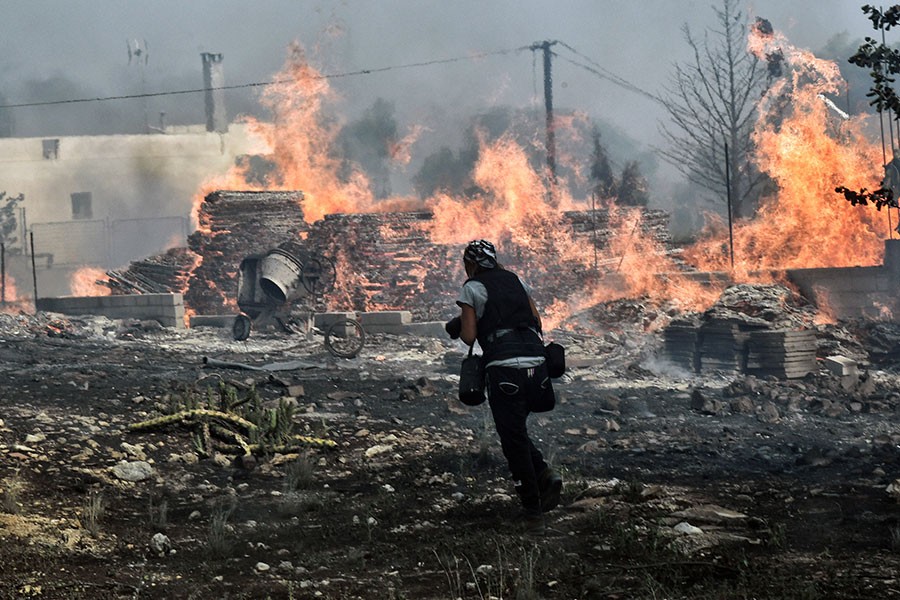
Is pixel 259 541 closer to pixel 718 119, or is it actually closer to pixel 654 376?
pixel 654 376

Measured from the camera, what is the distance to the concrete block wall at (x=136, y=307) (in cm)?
2283

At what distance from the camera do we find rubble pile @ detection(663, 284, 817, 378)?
14.1 metres

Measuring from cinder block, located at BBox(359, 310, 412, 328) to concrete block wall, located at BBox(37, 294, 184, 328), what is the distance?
16.3 feet

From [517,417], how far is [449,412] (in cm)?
479

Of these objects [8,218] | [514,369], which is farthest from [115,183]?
[514,369]

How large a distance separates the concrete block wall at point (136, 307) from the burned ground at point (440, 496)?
939cm

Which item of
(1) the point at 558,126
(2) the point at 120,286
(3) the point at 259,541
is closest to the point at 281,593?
(3) the point at 259,541

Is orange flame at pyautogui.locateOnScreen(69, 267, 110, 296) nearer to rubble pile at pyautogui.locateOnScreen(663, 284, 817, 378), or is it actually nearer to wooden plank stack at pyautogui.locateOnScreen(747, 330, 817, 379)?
rubble pile at pyautogui.locateOnScreen(663, 284, 817, 378)

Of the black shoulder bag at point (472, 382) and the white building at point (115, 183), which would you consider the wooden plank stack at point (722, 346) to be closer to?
the black shoulder bag at point (472, 382)

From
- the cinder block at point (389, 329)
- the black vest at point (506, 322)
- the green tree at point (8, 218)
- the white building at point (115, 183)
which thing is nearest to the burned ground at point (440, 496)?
the black vest at point (506, 322)

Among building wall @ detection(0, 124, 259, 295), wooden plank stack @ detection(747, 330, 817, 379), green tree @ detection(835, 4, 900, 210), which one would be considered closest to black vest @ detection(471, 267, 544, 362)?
green tree @ detection(835, 4, 900, 210)

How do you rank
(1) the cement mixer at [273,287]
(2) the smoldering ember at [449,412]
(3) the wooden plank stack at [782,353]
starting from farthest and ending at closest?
(1) the cement mixer at [273,287] < (3) the wooden plank stack at [782,353] < (2) the smoldering ember at [449,412]

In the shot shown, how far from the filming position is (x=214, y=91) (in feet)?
164

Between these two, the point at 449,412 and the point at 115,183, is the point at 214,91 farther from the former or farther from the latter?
the point at 449,412
